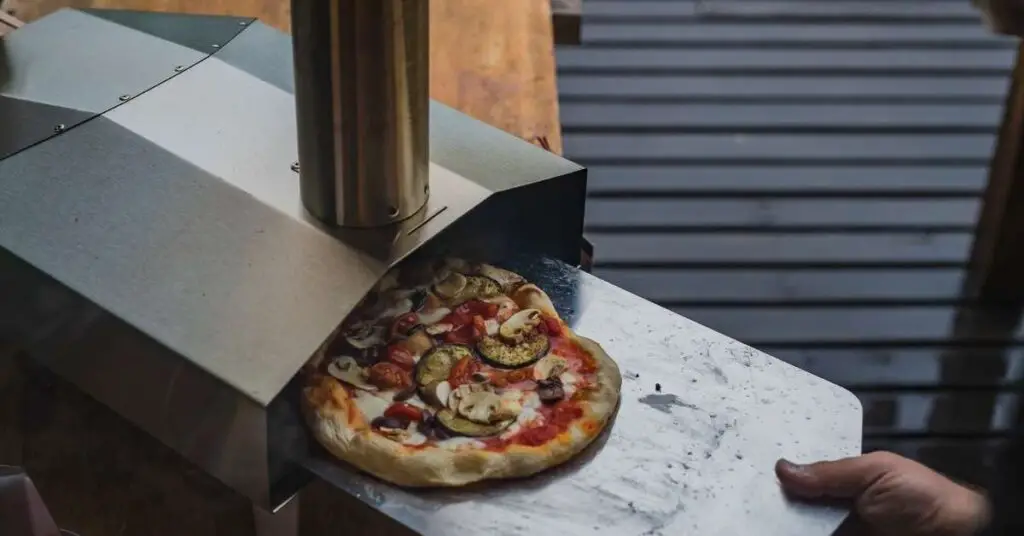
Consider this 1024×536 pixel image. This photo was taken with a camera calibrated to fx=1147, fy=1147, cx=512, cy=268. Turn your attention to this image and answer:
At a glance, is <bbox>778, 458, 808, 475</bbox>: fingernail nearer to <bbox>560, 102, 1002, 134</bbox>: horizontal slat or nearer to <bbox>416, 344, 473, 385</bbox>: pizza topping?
<bbox>416, 344, 473, 385</bbox>: pizza topping

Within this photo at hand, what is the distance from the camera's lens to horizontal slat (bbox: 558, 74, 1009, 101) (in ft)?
10.9

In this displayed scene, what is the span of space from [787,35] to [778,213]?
84cm

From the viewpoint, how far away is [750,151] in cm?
316

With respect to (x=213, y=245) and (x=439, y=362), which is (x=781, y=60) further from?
(x=213, y=245)

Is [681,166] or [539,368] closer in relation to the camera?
[539,368]

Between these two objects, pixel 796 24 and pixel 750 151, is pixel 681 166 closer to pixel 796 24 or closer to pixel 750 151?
pixel 750 151

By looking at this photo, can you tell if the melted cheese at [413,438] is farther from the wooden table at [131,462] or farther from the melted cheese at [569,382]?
the melted cheese at [569,382]

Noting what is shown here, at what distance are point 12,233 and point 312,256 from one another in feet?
1.36

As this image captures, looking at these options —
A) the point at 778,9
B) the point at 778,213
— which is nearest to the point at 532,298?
the point at 778,213

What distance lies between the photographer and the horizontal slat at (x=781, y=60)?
3447mm

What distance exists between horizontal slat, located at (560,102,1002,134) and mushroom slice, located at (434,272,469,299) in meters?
1.61

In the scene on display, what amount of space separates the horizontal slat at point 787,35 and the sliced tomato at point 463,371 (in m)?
2.18

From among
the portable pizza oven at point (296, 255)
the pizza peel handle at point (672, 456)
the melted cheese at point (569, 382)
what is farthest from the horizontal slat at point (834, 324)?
the melted cheese at point (569, 382)

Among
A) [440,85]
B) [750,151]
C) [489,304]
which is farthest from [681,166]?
[489,304]
